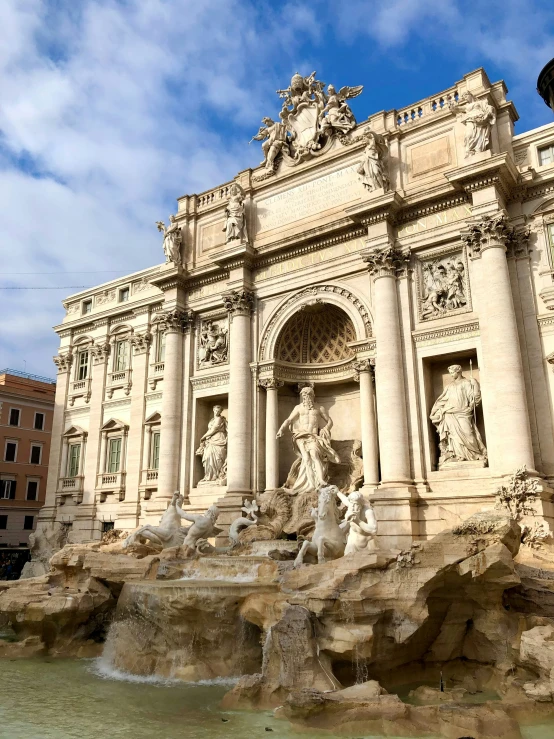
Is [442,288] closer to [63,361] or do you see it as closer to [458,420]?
[458,420]

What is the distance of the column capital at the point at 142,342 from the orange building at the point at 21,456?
59.0ft

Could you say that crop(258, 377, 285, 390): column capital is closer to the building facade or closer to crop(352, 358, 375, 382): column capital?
the building facade

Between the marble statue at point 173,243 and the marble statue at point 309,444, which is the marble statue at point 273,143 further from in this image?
the marble statue at point 309,444

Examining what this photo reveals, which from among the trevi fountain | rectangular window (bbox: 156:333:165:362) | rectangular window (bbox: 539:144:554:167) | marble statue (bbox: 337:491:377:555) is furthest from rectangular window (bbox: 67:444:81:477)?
rectangular window (bbox: 539:144:554:167)

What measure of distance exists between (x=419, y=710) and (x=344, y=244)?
1488 centimetres

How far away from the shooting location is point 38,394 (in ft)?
140

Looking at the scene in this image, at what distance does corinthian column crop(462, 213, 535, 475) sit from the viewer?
15.4 meters

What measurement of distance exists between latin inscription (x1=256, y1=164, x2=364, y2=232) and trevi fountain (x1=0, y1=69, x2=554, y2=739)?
0.29 ft

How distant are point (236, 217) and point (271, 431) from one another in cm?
795

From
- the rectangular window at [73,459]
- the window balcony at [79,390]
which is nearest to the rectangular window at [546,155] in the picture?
the window balcony at [79,390]

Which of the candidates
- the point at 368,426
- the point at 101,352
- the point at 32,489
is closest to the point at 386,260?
the point at 368,426

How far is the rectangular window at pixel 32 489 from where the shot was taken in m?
40.3

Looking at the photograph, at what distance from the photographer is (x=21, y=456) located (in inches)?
1594

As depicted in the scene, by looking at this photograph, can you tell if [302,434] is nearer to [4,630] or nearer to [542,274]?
[542,274]
